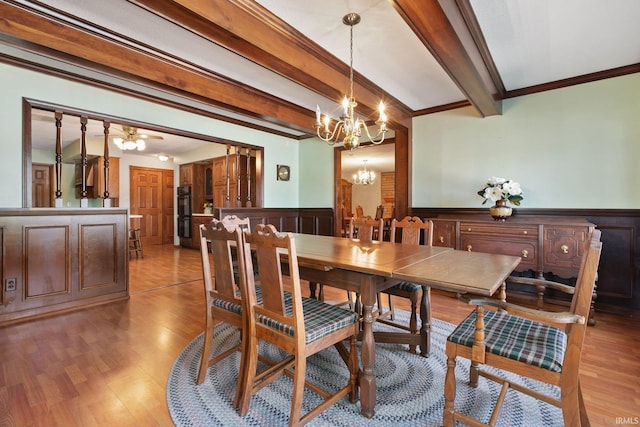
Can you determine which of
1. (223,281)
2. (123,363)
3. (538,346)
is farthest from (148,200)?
(538,346)

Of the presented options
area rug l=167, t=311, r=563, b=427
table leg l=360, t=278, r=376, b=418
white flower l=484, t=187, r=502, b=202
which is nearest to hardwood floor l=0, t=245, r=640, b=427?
area rug l=167, t=311, r=563, b=427

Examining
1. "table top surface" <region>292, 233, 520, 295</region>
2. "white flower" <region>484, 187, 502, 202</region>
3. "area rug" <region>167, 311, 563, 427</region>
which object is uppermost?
"white flower" <region>484, 187, 502, 202</region>

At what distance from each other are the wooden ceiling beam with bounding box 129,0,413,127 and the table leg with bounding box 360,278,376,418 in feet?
6.00

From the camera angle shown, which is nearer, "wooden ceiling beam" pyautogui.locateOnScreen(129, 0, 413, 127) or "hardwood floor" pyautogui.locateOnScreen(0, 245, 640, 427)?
"hardwood floor" pyautogui.locateOnScreen(0, 245, 640, 427)

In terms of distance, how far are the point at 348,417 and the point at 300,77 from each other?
2.51 metres

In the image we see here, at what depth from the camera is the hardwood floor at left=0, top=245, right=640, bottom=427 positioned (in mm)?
1576

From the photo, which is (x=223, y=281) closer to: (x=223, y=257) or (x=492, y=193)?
(x=223, y=257)

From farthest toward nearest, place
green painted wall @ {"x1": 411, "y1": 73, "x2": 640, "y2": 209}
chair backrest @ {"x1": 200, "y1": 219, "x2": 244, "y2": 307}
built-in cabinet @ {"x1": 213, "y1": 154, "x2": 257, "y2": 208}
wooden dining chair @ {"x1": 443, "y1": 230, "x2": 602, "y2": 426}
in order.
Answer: built-in cabinet @ {"x1": 213, "y1": 154, "x2": 257, "y2": 208} < green painted wall @ {"x1": 411, "y1": 73, "x2": 640, "y2": 209} < chair backrest @ {"x1": 200, "y1": 219, "x2": 244, "y2": 307} < wooden dining chair @ {"x1": 443, "y1": 230, "x2": 602, "y2": 426}

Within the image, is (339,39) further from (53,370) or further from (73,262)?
(73,262)

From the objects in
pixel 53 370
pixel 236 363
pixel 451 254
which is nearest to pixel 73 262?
pixel 53 370

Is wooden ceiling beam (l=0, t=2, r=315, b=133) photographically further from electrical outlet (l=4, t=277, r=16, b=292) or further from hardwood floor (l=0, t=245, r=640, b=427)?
hardwood floor (l=0, t=245, r=640, b=427)

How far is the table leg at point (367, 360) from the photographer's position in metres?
1.54

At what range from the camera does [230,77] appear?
3.18m

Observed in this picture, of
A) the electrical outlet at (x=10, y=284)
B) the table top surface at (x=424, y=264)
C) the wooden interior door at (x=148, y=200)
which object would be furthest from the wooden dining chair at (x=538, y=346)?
the wooden interior door at (x=148, y=200)
